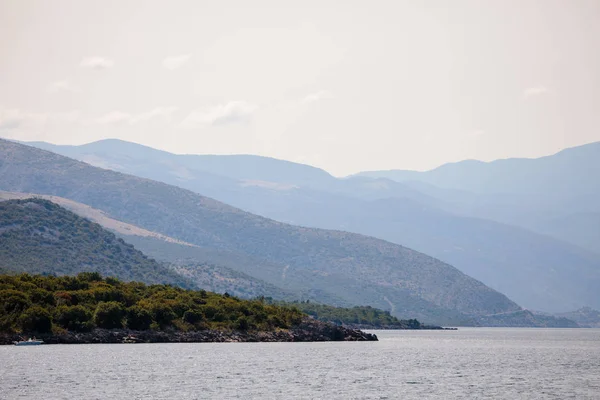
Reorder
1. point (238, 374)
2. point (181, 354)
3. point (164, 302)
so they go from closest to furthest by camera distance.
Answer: point (238, 374)
point (181, 354)
point (164, 302)

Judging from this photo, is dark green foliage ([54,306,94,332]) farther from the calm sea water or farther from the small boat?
the small boat

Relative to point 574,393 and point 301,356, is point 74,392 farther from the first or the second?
point 301,356

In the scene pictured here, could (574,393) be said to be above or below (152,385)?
above

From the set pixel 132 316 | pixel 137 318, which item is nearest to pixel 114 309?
pixel 132 316

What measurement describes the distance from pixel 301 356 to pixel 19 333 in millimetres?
38921

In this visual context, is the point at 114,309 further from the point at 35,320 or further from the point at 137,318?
the point at 35,320

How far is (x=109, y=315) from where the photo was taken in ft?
460

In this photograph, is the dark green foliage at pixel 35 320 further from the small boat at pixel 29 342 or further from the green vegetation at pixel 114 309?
the small boat at pixel 29 342

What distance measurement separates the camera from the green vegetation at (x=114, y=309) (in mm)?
133875

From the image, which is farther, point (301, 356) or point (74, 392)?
point (301, 356)

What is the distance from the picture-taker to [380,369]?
347ft

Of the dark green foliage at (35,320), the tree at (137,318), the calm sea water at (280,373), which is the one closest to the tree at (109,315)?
the tree at (137,318)

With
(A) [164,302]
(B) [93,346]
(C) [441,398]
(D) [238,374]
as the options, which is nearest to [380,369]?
(D) [238,374]

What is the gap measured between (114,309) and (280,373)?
49.0 meters
